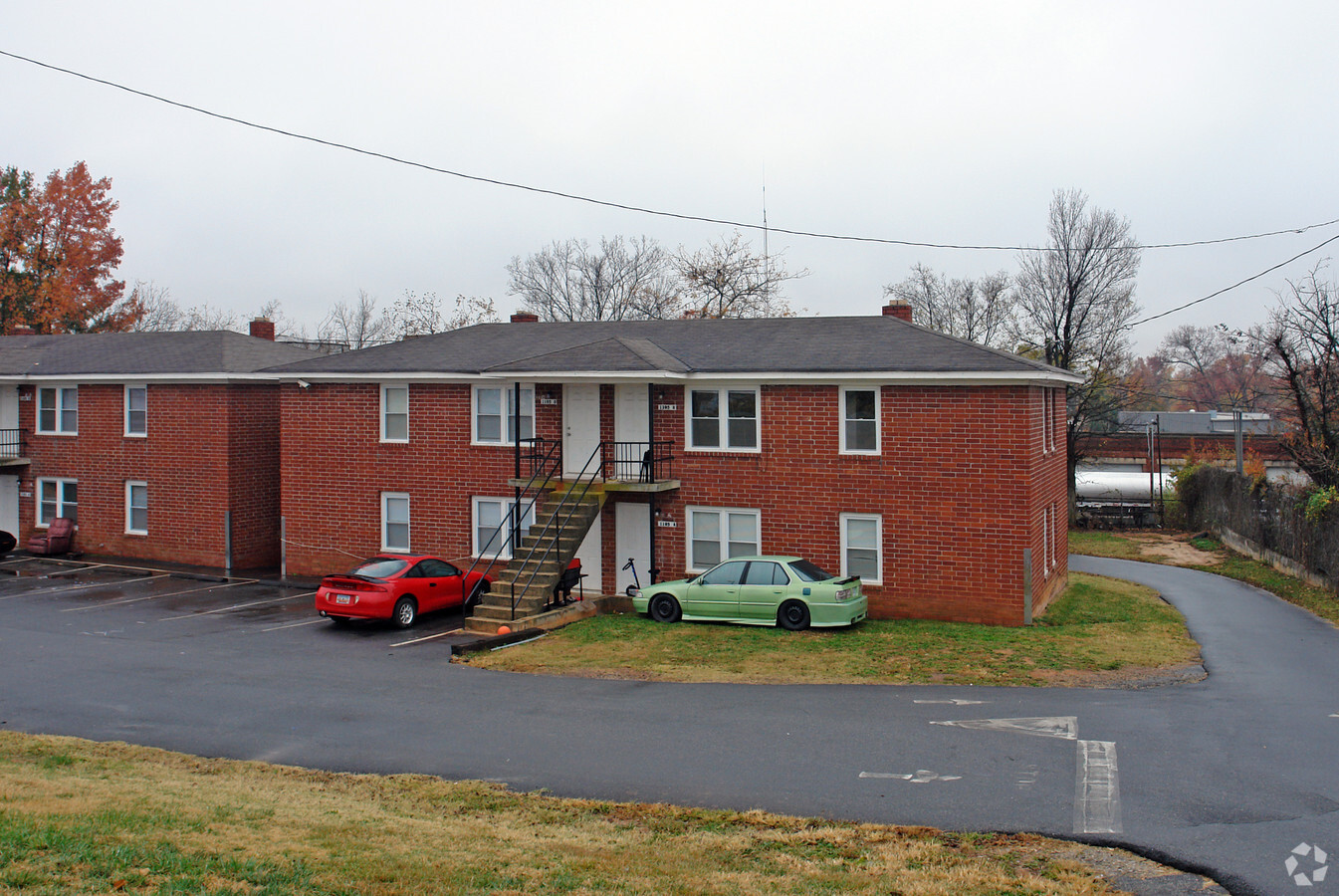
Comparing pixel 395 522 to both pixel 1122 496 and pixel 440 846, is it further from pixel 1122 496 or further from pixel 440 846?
pixel 1122 496

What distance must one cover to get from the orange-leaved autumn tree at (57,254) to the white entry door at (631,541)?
4593 cm

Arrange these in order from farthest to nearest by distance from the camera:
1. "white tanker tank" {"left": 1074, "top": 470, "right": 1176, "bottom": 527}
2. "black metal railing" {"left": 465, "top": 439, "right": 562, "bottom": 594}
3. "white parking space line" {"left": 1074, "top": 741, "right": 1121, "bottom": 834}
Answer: "white tanker tank" {"left": 1074, "top": 470, "right": 1176, "bottom": 527} → "black metal railing" {"left": 465, "top": 439, "right": 562, "bottom": 594} → "white parking space line" {"left": 1074, "top": 741, "right": 1121, "bottom": 834}

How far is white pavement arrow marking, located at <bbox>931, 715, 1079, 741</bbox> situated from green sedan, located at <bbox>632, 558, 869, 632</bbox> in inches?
240

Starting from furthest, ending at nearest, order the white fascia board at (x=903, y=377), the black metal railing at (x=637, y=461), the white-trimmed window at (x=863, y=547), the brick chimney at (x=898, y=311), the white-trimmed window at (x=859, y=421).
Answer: the brick chimney at (x=898, y=311) → the black metal railing at (x=637, y=461) → the white-trimmed window at (x=859, y=421) → the white-trimmed window at (x=863, y=547) → the white fascia board at (x=903, y=377)

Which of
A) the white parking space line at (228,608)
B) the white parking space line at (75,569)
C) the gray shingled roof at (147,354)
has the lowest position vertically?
the white parking space line at (228,608)

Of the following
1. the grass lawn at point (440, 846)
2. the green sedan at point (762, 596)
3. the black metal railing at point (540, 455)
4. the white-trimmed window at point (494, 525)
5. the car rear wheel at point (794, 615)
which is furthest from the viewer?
the white-trimmed window at point (494, 525)

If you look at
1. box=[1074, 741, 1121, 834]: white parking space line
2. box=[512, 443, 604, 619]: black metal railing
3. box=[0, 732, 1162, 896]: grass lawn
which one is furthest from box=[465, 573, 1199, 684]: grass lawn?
box=[0, 732, 1162, 896]: grass lawn

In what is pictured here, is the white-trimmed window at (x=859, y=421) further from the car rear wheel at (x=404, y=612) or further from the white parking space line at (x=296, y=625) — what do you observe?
the white parking space line at (x=296, y=625)

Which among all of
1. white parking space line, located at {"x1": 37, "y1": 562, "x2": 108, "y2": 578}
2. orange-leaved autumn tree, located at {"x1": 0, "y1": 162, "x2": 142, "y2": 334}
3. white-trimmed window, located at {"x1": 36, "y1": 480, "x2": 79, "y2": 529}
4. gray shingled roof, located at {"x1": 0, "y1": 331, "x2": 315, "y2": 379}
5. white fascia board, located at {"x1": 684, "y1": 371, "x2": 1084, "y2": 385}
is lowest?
white parking space line, located at {"x1": 37, "y1": 562, "x2": 108, "y2": 578}

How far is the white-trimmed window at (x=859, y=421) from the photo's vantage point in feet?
67.3

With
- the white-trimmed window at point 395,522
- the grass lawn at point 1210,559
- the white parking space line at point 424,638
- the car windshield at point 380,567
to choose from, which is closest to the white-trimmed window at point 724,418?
the white parking space line at point 424,638

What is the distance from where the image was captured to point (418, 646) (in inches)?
703

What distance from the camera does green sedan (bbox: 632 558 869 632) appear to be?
18.5 m

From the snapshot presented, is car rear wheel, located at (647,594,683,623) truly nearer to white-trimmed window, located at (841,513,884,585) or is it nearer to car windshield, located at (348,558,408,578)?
white-trimmed window, located at (841,513,884,585)
